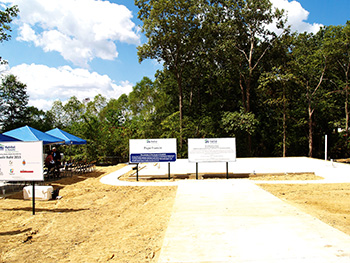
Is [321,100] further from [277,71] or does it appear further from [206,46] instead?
[206,46]

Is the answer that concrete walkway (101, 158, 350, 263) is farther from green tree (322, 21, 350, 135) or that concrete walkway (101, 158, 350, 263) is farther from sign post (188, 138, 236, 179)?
green tree (322, 21, 350, 135)

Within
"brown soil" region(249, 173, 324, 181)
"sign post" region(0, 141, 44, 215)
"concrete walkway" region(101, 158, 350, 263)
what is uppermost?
"sign post" region(0, 141, 44, 215)

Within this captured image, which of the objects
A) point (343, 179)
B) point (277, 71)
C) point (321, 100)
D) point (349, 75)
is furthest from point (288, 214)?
point (349, 75)

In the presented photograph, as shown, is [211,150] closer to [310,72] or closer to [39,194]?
[39,194]

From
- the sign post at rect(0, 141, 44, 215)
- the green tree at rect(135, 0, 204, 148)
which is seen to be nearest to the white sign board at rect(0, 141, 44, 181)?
the sign post at rect(0, 141, 44, 215)

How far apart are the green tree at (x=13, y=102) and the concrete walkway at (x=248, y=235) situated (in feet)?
134

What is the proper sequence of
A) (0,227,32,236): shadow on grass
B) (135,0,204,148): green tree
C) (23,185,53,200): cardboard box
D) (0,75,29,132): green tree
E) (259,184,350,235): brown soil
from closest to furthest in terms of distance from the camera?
(0,227,32,236): shadow on grass, (259,184,350,235): brown soil, (23,185,53,200): cardboard box, (135,0,204,148): green tree, (0,75,29,132): green tree

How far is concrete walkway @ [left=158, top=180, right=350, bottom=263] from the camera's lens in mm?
3520

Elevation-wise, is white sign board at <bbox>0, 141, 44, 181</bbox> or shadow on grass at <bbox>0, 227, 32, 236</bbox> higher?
white sign board at <bbox>0, 141, 44, 181</bbox>

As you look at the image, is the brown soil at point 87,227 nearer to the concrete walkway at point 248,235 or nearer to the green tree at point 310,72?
the concrete walkway at point 248,235

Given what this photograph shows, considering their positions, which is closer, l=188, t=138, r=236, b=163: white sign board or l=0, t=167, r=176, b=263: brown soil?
l=0, t=167, r=176, b=263: brown soil

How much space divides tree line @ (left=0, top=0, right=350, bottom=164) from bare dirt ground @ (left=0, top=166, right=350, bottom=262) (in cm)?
1456

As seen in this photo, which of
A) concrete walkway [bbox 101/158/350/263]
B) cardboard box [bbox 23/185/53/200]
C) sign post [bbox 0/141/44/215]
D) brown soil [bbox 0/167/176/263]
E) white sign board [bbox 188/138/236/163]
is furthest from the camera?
white sign board [bbox 188/138/236/163]

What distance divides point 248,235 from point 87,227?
3.59m
